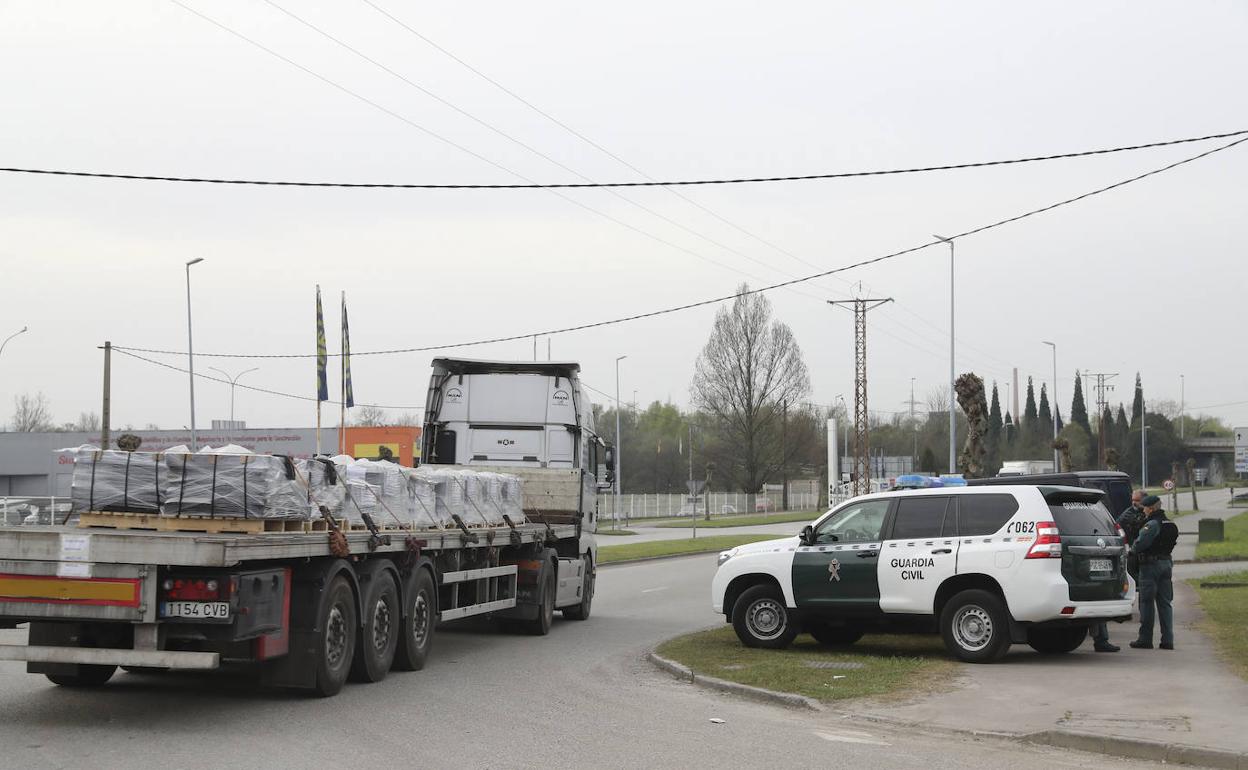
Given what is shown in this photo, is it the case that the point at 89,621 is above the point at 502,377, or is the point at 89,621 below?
below

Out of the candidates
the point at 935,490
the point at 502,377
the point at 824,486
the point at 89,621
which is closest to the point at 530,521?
the point at 502,377

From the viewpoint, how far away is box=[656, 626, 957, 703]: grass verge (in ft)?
39.9

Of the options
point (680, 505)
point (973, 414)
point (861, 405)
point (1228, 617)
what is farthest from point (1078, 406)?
point (1228, 617)

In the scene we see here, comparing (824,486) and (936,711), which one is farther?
(824,486)

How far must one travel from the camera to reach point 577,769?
8.47m

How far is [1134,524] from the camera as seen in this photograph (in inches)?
640

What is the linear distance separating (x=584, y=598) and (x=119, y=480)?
36.9 ft

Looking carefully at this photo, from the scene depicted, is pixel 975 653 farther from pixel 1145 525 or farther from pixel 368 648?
pixel 368 648

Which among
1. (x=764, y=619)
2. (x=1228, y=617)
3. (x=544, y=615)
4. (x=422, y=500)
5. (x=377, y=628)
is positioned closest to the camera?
(x=377, y=628)

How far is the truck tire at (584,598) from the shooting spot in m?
20.4

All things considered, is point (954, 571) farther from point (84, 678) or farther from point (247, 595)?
point (84, 678)

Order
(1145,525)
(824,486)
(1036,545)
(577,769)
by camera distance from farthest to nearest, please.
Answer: (824,486), (1145,525), (1036,545), (577,769)

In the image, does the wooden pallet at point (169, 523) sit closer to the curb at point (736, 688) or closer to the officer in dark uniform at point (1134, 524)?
the curb at point (736, 688)

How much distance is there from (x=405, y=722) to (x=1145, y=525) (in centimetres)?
952
